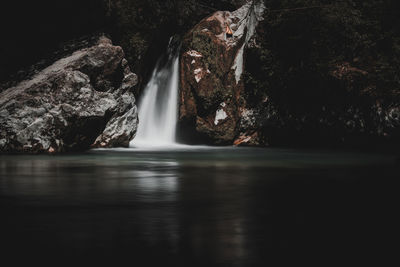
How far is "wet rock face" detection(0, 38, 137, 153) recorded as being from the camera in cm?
1766

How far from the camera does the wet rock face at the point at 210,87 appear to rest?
2334 centimetres

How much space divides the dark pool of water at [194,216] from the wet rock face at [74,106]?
6.74m

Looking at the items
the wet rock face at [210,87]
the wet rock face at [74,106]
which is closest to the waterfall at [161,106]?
the wet rock face at [210,87]

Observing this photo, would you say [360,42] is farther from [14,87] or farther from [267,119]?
[14,87]

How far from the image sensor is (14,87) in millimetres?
19062

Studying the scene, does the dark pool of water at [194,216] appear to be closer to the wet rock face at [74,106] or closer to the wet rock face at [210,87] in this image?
the wet rock face at [74,106]

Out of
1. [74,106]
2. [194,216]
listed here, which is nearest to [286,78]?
[74,106]

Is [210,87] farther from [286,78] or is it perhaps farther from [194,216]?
[194,216]

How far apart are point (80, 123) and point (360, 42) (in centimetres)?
1158

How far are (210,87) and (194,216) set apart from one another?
688 inches

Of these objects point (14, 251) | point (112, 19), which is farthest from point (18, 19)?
point (14, 251)

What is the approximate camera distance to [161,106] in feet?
78.4

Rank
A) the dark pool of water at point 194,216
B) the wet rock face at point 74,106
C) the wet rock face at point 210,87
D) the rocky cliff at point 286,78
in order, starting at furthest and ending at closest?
the wet rock face at point 210,87 → the rocky cliff at point 286,78 → the wet rock face at point 74,106 → the dark pool of water at point 194,216

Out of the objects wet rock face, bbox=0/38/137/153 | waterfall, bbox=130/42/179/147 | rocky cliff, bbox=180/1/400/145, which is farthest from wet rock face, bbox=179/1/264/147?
wet rock face, bbox=0/38/137/153
